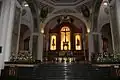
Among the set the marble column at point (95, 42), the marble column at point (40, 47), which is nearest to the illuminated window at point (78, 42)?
the marble column at point (95, 42)

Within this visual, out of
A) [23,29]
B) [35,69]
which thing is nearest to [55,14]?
[23,29]

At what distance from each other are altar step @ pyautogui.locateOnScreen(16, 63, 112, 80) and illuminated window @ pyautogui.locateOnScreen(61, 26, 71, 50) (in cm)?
1115

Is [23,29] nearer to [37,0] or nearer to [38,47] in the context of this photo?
[38,47]

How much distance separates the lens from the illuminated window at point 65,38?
1959 cm

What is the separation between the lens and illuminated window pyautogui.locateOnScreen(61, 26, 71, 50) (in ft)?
64.3

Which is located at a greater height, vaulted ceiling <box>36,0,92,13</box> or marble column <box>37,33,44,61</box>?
vaulted ceiling <box>36,0,92,13</box>

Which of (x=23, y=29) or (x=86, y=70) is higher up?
(x=23, y=29)

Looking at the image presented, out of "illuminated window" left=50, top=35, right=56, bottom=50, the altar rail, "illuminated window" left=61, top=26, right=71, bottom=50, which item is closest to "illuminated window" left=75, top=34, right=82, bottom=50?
"illuminated window" left=61, top=26, right=71, bottom=50

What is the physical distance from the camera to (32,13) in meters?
14.2

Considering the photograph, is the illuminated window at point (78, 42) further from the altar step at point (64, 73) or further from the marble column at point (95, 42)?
the altar step at point (64, 73)

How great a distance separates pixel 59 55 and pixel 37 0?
7.40 m

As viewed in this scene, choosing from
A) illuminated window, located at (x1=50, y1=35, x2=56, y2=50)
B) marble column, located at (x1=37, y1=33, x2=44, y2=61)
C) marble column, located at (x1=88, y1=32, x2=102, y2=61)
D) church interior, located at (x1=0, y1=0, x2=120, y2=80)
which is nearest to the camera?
church interior, located at (x1=0, y1=0, x2=120, y2=80)

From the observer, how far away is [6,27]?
7.80 m

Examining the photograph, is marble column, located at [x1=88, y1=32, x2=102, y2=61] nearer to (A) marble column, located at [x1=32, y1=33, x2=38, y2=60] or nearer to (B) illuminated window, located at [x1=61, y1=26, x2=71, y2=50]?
(B) illuminated window, located at [x1=61, y1=26, x2=71, y2=50]
